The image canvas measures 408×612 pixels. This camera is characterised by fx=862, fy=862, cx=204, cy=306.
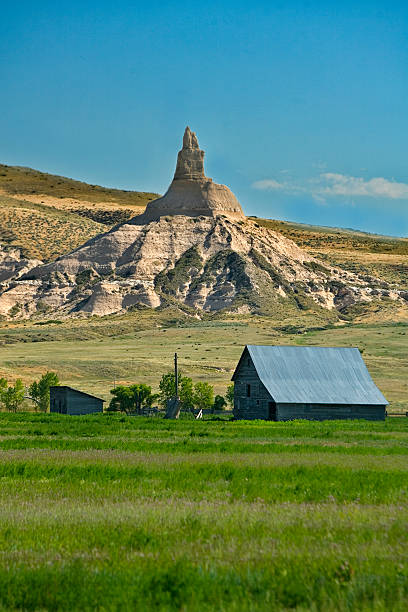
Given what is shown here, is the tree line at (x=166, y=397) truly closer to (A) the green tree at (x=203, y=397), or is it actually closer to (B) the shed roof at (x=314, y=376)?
(A) the green tree at (x=203, y=397)

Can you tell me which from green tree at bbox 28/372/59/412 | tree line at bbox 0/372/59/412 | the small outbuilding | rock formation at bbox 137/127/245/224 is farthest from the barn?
rock formation at bbox 137/127/245/224

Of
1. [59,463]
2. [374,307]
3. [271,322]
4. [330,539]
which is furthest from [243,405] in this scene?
[374,307]

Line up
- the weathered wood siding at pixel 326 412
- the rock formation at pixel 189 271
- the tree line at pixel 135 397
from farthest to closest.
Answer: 1. the rock formation at pixel 189 271
2. the tree line at pixel 135 397
3. the weathered wood siding at pixel 326 412

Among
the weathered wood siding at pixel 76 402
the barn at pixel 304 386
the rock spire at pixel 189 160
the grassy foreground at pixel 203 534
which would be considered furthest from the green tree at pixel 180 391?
Answer: the rock spire at pixel 189 160

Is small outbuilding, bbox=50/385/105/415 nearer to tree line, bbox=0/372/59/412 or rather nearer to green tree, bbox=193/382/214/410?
tree line, bbox=0/372/59/412

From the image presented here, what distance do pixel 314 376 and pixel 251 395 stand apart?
15.0 ft

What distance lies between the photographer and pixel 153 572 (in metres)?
9.07

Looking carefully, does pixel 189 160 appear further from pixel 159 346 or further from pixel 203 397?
pixel 203 397

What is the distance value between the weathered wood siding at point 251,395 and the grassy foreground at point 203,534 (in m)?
33.9

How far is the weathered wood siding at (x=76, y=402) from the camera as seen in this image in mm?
65188

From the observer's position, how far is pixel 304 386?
57.5m

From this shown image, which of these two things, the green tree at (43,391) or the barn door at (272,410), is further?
the green tree at (43,391)

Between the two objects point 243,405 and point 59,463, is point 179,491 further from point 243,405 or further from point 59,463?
point 243,405

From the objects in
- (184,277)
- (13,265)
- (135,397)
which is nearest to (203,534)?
(135,397)
